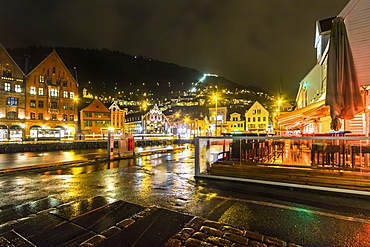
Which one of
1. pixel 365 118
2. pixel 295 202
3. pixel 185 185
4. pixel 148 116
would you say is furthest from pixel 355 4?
pixel 148 116

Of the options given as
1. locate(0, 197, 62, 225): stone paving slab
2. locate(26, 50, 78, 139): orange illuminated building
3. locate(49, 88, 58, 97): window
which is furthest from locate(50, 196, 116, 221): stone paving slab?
locate(49, 88, 58, 97): window

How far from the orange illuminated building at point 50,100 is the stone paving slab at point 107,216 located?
44366 millimetres

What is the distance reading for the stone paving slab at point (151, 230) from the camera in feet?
10.9

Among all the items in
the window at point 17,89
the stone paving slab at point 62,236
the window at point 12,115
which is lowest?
the stone paving slab at point 62,236

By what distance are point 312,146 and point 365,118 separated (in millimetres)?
6616

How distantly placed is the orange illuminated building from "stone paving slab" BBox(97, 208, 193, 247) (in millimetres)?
45430

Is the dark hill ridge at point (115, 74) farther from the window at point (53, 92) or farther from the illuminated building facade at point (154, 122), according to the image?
the window at point (53, 92)

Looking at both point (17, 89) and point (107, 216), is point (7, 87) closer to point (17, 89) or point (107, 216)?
point (17, 89)

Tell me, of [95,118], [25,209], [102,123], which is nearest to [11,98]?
[95,118]

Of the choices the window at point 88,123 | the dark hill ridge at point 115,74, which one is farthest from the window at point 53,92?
the dark hill ridge at point 115,74

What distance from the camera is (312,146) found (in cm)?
690

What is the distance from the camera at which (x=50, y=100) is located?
47.1 m

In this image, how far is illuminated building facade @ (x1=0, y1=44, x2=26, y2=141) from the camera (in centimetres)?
4066

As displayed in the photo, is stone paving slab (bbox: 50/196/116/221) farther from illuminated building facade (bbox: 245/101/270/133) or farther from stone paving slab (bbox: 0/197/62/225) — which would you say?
illuminated building facade (bbox: 245/101/270/133)
